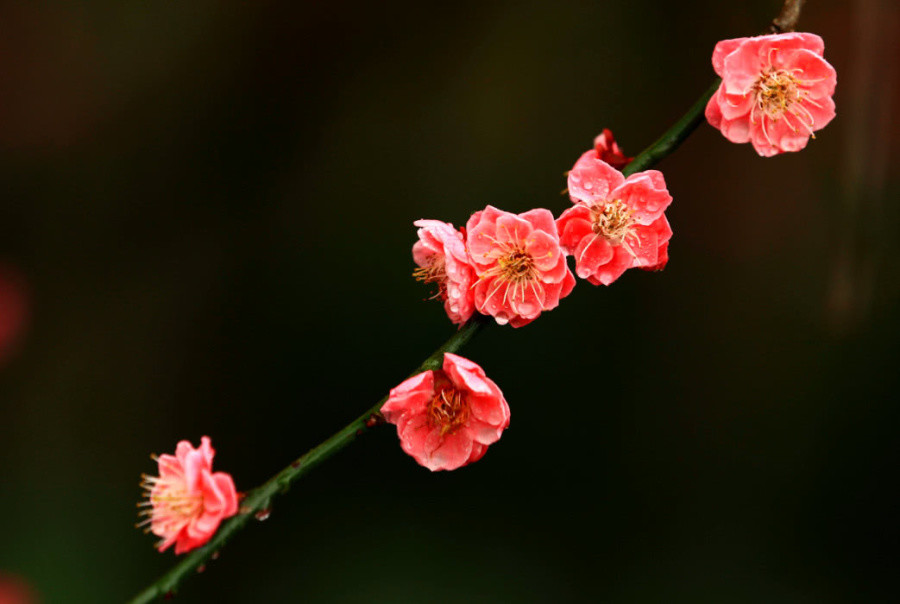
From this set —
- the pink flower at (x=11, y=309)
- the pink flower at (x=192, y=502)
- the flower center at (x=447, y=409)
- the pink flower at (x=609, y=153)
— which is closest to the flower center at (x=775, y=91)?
the pink flower at (x=609, y=153)

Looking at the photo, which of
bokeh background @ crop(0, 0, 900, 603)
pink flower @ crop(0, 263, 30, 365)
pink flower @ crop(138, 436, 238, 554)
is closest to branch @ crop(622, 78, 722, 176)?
pink flower @ crop(138, 436, 238, 554)

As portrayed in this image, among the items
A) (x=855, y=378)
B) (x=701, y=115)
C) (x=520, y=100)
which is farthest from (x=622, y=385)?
(x=701, y=115)

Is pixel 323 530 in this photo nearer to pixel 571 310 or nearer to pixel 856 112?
pixel 571 310

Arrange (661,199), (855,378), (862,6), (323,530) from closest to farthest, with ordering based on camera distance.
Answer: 1. (661,199)
2. (862,6)
3. (855,378)
4. (323,530)

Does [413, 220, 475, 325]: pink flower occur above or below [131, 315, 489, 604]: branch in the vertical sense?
above

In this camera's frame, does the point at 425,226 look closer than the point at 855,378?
Yes

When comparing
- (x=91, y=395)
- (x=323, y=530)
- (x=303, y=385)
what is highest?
(x=91, y=395)

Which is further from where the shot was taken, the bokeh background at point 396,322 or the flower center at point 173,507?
the bokeh background at point 396,322

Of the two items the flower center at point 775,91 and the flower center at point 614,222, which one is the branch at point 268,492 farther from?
the flower center at point 775,91

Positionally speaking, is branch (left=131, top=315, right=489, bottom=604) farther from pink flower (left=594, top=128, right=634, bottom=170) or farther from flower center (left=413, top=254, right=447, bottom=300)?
pink flower (left=594, top=128, right=634, bottom=170)
